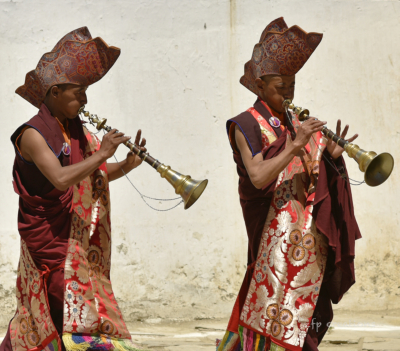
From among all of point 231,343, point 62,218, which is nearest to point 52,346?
point 62,218

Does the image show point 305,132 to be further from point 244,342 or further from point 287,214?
point 244,342

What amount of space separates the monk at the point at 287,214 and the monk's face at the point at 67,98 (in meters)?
0.89

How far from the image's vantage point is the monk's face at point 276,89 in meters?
3.86

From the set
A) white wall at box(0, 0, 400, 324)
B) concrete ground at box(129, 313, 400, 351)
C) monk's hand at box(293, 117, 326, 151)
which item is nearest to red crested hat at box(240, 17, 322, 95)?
monk's hand at box(293, 117, 326, 151)

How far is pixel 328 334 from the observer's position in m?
5.41

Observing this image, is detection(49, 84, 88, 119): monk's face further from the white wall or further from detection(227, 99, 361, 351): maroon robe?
the white wall

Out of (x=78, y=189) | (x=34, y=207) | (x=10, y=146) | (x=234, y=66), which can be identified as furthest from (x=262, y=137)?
(x=10, y=146)

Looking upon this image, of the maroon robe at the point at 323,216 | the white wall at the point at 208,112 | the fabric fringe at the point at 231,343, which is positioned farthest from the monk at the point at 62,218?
the white wall at the point at 208,112

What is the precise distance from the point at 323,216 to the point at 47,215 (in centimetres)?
153

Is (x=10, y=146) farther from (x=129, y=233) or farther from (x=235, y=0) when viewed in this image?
(x=235, y=0)

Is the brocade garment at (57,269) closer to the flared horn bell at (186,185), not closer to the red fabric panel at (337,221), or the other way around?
the flared horn bell at (186,185)

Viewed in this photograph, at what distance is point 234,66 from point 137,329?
249 cm

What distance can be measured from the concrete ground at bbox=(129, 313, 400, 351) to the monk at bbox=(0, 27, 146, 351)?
139 cm

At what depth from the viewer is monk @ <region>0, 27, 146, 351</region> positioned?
3627 mm
